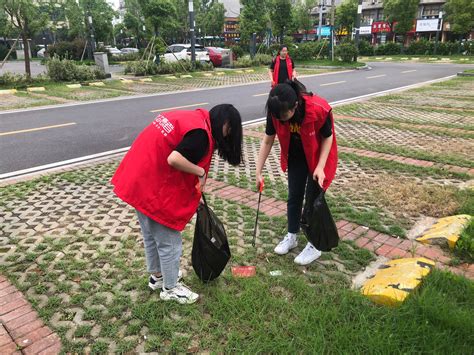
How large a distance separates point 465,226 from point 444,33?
5274 cm

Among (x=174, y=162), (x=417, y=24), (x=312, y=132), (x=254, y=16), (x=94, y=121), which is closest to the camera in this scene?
(x=174, y=162)

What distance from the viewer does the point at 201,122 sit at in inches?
89.0

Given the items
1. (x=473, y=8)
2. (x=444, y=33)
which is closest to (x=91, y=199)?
(x=473, y=8)

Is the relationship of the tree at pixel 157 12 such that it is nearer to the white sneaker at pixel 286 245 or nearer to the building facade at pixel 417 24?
the white sneaker at pixel 286 245

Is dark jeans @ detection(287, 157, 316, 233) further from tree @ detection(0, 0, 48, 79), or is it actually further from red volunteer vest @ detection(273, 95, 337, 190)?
tree @ detection(0, 0, 48, 79)

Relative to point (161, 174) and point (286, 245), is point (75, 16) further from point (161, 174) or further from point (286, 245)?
point (161, 174)

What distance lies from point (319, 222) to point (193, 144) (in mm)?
1192

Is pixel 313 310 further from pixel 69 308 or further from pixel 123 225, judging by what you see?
pixel 123 225

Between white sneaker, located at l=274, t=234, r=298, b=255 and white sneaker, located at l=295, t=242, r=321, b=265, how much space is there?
150 millimetres

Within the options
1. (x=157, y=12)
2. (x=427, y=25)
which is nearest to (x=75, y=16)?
(x=157, y=12)

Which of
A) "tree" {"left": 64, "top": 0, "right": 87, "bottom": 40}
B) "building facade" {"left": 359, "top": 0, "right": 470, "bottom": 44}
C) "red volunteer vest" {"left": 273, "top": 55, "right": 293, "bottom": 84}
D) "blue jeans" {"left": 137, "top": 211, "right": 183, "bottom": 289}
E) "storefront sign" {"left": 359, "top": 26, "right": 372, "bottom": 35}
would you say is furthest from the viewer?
"storefront sign" {"left": 359, "top": 26, "right": 372, "bottom": 35}

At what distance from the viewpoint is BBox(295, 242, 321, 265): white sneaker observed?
3215 millimetres

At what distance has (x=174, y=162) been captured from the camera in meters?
2.20

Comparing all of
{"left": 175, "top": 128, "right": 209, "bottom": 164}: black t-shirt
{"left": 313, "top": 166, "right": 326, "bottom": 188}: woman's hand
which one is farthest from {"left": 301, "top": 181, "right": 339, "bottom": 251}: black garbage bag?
{"left": 175, "top": 128, "right": 209, "bottom": 164}: black t-shirt
